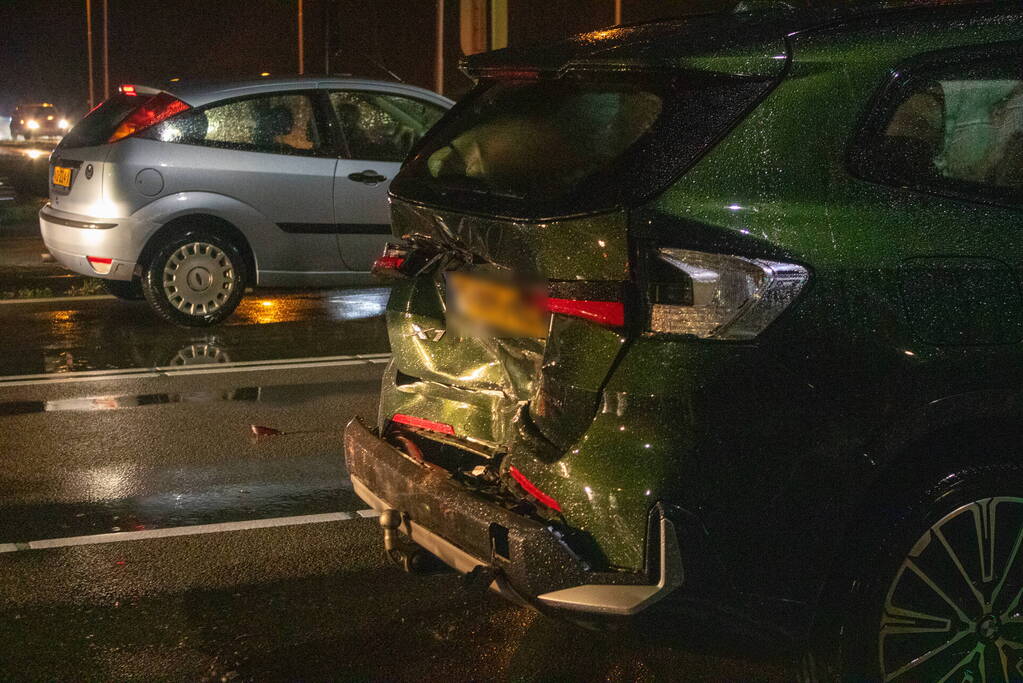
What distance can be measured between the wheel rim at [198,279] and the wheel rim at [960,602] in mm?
7043

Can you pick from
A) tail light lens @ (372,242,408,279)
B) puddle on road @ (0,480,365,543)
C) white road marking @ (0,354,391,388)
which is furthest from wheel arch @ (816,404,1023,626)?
white road marking @ (0,354,391,388)

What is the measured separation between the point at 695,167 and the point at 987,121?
0.81 metres

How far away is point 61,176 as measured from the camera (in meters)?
9.95

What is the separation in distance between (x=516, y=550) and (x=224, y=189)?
676 cm

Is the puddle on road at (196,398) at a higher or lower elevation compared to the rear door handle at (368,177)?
lower

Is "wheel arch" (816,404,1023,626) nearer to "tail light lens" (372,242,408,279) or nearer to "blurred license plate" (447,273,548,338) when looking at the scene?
"blurred license plate" (447,273,548,338)

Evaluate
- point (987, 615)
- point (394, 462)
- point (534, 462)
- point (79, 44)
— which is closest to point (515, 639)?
point (394, 462)

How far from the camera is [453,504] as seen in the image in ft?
11.8

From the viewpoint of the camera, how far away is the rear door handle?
983 centimetres

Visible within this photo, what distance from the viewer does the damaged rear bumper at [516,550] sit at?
3.21 metres

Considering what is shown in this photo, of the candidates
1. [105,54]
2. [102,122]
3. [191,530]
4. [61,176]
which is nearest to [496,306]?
[191,530]

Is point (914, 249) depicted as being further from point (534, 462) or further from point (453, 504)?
point (453, 504)

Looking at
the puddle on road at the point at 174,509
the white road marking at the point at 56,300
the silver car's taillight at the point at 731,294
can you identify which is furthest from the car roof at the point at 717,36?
the white road marking at the point at 56,300

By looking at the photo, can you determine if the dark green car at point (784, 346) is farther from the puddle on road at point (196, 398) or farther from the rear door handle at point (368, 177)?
the rear door handle at point (368, 177)
